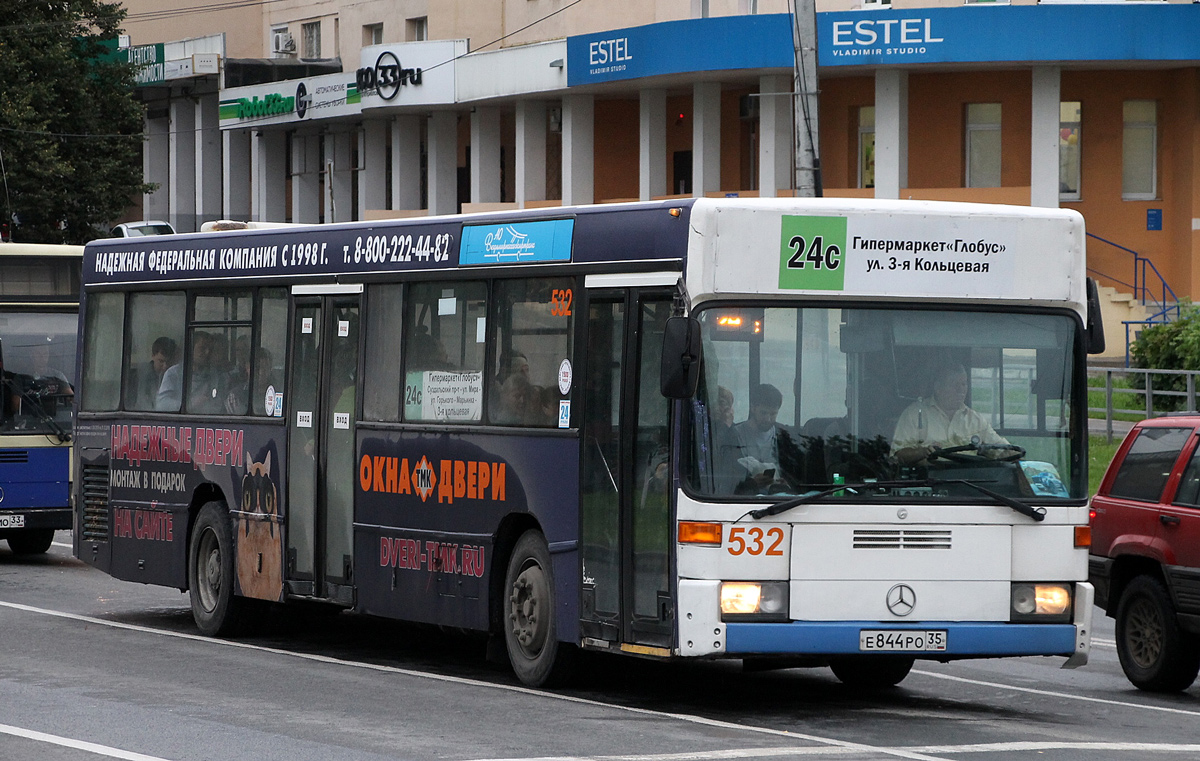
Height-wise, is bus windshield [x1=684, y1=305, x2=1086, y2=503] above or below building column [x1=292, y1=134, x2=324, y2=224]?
below

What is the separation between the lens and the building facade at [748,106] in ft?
122

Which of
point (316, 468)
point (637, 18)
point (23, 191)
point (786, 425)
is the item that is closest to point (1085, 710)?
point (786, 425)

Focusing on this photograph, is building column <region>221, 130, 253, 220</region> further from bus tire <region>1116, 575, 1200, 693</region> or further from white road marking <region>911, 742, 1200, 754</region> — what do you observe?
white road marking <region>911, 742, 1200, 754</region>

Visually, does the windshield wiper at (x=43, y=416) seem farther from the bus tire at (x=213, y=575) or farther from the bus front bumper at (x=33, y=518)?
the bus tire at (x=213, y=575)

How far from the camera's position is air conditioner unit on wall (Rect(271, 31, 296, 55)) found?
196 ft

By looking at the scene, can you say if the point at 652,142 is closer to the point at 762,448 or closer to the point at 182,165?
the point at 182,165

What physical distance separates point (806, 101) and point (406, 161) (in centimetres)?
3449

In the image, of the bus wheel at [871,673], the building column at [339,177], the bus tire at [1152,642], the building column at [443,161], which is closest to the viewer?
the bus wheel at [871,673]

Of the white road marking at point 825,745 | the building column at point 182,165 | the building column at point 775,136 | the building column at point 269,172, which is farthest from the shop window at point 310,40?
the white road marking at point 825,745

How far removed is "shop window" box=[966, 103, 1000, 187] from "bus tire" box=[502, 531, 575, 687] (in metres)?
29.9

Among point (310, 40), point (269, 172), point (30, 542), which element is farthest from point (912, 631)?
point (269, 172)

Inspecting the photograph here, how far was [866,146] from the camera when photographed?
4134 centimetres

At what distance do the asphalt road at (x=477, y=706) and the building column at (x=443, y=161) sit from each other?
3668 cm

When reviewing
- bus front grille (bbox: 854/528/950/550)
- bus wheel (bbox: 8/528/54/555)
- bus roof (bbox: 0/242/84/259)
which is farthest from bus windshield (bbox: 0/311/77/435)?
bus front grille (bbox: 854/528/950/550)
